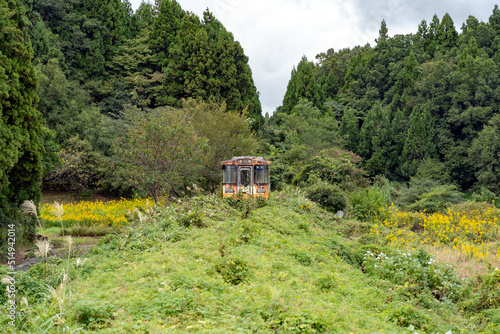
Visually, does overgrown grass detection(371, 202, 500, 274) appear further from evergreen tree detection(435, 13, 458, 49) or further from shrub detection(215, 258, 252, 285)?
evergreen tree detection(435, 13, 458, 49)

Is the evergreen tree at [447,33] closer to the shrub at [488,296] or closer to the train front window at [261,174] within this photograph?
the train front window at [261,174]

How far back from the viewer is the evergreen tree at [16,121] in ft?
34.3

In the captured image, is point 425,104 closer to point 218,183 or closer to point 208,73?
point 208,73

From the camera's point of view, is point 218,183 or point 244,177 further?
point 218,183

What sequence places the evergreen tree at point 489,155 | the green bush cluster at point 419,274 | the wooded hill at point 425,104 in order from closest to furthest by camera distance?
the green bush cluster at point 419,274 < the evergreen tree at point 489,155 < the wooded hill at point 425,104

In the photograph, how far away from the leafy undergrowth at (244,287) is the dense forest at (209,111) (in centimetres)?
446

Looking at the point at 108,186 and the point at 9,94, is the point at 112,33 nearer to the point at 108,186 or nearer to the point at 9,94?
the point at 108,186

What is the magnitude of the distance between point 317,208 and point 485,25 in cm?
3888

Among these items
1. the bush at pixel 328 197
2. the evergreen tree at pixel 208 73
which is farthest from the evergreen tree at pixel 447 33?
the bush at pixel 328 197

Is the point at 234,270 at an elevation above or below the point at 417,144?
below

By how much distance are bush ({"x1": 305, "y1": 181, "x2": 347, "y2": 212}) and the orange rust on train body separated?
328cm

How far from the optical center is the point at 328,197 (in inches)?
752

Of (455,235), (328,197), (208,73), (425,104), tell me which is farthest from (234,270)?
(425,104)

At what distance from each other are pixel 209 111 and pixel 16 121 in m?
12.4
